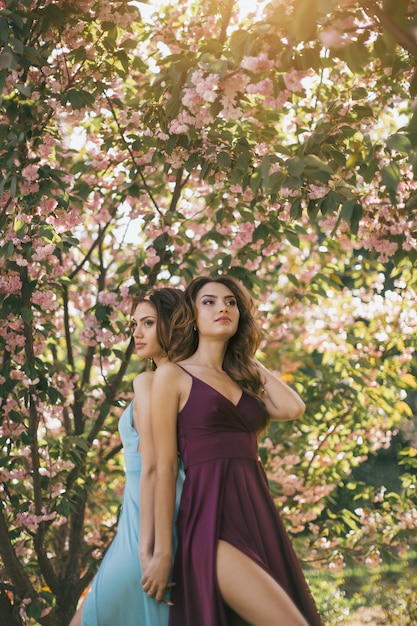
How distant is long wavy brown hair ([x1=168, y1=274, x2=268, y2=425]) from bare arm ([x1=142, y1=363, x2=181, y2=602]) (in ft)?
0.74

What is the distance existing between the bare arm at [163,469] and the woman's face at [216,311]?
213 millimetres

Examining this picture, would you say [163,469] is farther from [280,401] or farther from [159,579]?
[280,401]

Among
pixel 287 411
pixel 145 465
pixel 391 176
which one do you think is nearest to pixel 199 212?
pixel 287 411

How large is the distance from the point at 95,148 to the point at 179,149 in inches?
55.4

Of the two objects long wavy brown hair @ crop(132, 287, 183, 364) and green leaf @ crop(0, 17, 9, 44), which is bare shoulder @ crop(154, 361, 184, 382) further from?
green leaf @ crop(0, 17, 9, 44)

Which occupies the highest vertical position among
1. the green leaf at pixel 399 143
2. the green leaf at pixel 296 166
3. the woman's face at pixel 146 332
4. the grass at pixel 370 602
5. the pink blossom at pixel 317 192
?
the pink blossom at pixel 317 192

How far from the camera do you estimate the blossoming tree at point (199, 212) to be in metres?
2.66

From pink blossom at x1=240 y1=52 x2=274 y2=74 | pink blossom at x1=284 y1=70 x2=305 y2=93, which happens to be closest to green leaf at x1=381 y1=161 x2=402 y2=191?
pink blossom at x1=240 y1=52 x2=274 y2=74

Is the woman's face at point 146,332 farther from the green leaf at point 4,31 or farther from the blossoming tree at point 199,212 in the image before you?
the green leaf at point 4,31

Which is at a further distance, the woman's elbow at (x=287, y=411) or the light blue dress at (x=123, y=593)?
the woman's elbow at (x=287, y=411)

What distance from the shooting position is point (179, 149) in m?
3.35

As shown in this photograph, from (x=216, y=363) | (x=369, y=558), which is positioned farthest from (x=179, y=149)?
(x=369, y=558)

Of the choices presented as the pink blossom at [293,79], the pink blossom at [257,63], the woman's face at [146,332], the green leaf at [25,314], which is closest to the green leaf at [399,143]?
the pink blossom at [257,63]

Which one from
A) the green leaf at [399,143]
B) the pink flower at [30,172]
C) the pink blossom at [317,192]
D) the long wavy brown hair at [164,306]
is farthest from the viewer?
the pink flower at [30,172]
